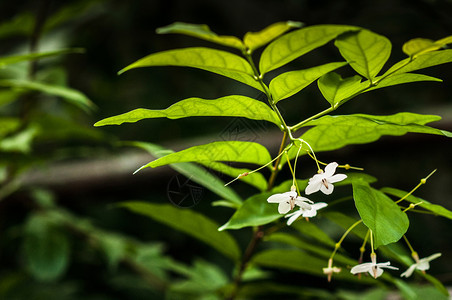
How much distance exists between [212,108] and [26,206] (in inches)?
31.7

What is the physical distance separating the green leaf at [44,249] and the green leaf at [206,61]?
2.13ft

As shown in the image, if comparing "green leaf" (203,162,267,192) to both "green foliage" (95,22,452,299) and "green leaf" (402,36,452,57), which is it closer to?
"green foliage" (95,22,452,299)

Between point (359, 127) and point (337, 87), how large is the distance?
3.6 inches

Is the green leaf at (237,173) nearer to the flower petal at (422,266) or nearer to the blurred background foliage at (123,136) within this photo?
the blurred background foliage at (123,136)

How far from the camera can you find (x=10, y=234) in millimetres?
995

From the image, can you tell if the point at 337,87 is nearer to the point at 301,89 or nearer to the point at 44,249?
the point at 301,89

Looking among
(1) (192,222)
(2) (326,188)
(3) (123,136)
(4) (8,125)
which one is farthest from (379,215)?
(3) (123,136)

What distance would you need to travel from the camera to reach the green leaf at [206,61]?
1.09 feet

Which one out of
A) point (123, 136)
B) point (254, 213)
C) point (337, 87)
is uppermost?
point (337, 87)

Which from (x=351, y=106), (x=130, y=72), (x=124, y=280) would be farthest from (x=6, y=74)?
(x=351, y=106)

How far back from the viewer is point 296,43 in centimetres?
35

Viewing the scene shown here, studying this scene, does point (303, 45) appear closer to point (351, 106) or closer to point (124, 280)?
point (124, 280)

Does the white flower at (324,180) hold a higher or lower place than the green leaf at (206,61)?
lower

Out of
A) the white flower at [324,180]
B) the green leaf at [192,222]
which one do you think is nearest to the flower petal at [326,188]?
the white flower at [324,180]
